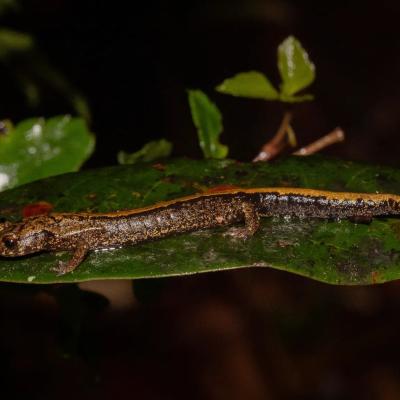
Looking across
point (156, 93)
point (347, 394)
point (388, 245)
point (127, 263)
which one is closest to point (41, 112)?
point (156, 93)

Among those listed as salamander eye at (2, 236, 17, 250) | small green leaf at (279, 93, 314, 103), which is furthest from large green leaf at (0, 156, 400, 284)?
small green leaf at (279, 93, 314, 103)

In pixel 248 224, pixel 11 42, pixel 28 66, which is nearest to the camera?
pixel 248 224

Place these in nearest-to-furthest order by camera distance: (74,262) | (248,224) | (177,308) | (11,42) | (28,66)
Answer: (74,262) → (248,224) → (11,42) → (28,66) → (177,308)

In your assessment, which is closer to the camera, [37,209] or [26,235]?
[37,209]

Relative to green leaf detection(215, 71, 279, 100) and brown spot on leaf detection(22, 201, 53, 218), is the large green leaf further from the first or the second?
green leaf detection(215, 71, 279, 100)

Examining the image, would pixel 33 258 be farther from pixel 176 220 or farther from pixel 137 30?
pixel 137 30

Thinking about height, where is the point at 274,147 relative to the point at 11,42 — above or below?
below

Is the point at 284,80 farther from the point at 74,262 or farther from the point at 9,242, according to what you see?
the point at 9,242

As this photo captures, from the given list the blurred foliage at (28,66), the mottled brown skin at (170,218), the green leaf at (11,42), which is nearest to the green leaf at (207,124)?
the mottled brown skin at (170,218)

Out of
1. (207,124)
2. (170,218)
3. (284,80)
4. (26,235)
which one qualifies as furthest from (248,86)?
(26,235)
